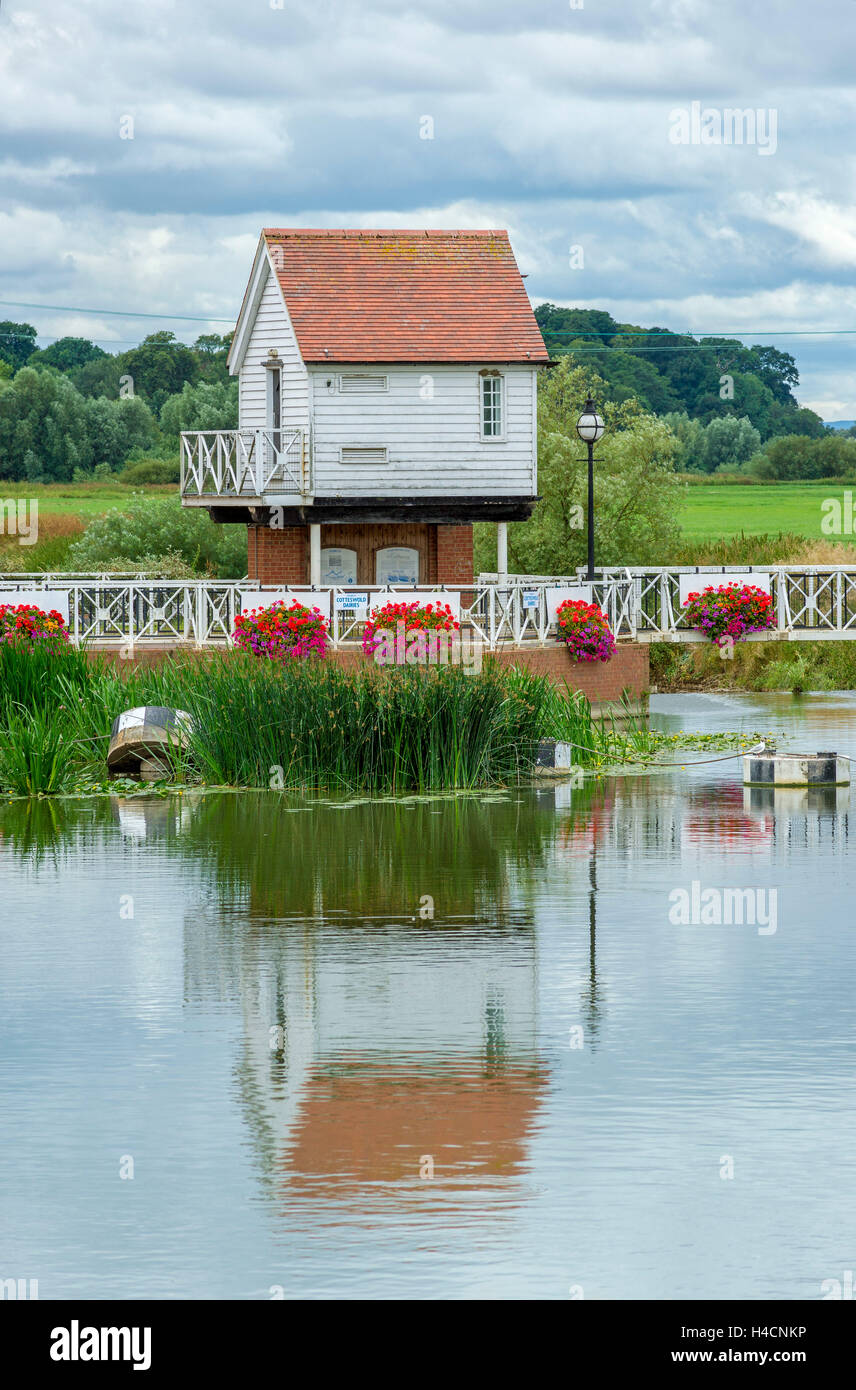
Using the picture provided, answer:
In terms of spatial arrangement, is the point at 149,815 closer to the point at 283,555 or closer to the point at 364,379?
the point at 364,379

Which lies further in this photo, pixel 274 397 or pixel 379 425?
pixel 274 397

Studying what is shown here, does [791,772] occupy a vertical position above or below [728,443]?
below

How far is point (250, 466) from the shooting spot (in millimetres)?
42531

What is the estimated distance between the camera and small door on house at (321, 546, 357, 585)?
142 feet

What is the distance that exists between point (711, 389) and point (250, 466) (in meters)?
93.7

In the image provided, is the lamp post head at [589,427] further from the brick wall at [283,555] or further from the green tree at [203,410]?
the green tree at [203,410]

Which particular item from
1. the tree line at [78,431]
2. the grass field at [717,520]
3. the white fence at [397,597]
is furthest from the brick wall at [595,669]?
the tree line at [78,431]

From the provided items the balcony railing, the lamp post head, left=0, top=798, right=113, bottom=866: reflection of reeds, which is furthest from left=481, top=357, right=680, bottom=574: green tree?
left=0, top=798, right=113, bottom=866: reflection of reeds

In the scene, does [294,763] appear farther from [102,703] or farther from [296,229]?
[296,229]

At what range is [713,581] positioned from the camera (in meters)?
38.1

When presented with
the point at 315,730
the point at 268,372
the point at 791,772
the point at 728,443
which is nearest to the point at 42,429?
the point at 728,443

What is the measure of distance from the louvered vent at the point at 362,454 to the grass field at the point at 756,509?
125 feet

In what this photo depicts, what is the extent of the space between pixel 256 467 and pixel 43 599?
31.3 feet
